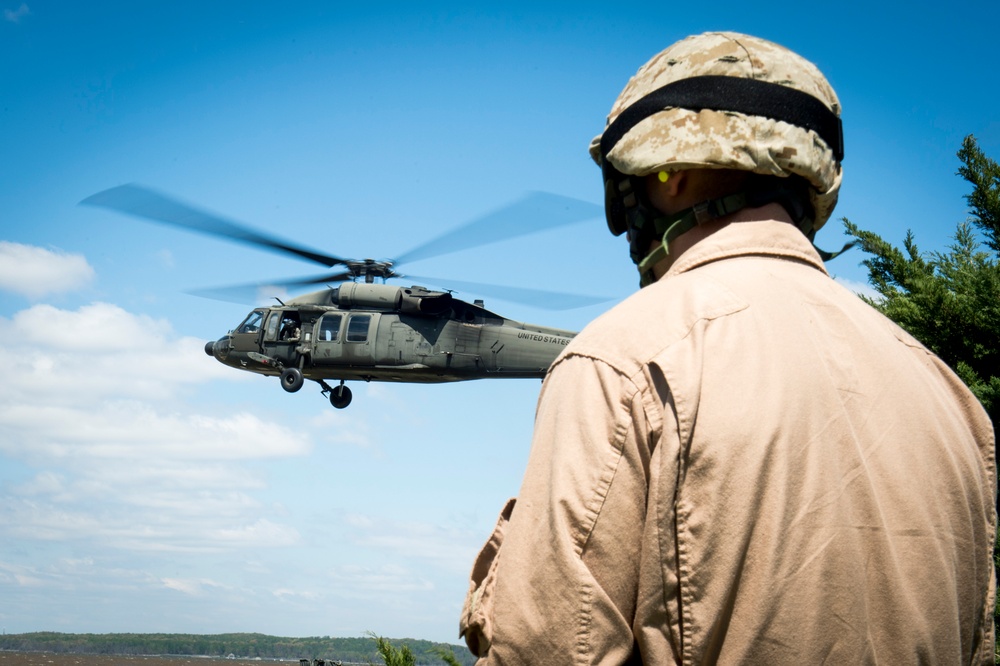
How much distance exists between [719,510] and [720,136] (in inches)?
27.5

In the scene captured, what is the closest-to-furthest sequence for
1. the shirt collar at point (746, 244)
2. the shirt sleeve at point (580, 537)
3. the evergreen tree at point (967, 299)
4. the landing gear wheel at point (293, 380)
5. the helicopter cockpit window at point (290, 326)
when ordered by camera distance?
the shirt sleeve at point (580, 537), the shirt collar at point (746, 244), the evergreen tree at point (967, 299), the landing gear wheel at point (293, 380), the helicopter cockpit window at point (290, 326)

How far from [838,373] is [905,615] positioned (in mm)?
388

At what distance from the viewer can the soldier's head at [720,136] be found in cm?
175

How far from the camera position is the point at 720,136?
1.74 m

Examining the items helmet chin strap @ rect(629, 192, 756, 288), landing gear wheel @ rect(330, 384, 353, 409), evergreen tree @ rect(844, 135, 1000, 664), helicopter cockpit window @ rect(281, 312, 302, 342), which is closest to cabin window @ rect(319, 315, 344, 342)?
helicopter cockpit window @ rect(281, 312, 302, 342)

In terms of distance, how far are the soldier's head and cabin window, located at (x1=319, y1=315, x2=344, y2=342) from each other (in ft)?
64.0

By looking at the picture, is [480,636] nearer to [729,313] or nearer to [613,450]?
[613,450]

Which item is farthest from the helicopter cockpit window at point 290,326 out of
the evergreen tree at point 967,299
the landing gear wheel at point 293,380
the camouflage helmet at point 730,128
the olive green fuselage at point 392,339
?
the camouflage helmet at point 730,128

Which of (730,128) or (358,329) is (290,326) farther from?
(730,128)

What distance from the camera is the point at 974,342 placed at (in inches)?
273

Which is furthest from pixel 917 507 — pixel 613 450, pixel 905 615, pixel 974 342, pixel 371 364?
pixel 371 364

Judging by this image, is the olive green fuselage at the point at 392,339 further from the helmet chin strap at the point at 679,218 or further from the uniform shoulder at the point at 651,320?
the uniform shoulder at the point at 651,320

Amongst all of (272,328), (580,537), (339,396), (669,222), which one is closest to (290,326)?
(272,328)

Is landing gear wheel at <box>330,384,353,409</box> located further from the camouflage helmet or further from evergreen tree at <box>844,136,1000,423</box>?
the camouflage helmet
